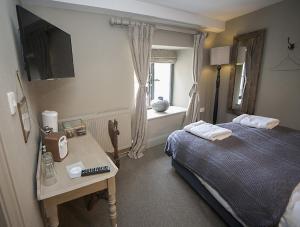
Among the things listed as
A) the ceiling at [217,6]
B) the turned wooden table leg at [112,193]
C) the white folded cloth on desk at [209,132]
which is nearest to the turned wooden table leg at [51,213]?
the turned wooden table leg at [112,193]

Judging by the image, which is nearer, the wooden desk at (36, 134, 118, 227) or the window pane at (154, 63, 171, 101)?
the wooden desk at (36, 134, 118, 227)

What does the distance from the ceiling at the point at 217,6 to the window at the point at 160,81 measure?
46.6 inches

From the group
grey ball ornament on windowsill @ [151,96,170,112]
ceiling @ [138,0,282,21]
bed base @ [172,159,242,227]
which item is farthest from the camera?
grey ball ornament on windowsill @ [151,96,170,112]

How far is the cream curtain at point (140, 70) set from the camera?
2.38 metres

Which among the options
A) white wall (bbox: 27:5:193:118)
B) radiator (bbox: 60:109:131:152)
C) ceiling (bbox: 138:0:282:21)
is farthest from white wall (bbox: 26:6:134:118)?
ceiling (bbox: 138:0:282:21)

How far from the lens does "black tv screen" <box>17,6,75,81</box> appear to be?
117cm

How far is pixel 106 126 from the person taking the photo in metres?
2.44

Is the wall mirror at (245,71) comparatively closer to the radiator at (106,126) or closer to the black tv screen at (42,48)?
the radiator at (106,126)

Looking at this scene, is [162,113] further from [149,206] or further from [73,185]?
[73,185]

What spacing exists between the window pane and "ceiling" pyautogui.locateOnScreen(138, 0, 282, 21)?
119cm

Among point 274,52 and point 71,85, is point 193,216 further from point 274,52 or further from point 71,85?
point 274,52

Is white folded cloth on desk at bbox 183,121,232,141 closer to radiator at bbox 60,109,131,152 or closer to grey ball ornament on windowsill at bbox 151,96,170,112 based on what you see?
radiator at bbox 60,109,131,152

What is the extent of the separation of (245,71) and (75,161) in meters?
3.03

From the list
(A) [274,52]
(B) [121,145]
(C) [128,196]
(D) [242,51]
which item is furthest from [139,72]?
(A) [274,52]
